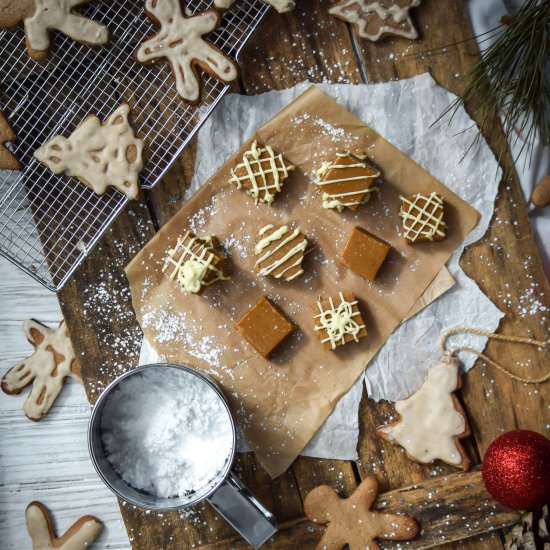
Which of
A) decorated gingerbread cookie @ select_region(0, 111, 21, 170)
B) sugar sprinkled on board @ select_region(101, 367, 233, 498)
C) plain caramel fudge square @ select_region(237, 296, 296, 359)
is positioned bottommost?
sugar sprinkled on board @ select_region(101, 367, 233, 498)

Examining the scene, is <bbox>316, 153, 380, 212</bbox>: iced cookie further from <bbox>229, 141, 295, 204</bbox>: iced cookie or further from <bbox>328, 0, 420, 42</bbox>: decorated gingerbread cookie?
<bbox>328, 0, 420, 42</bbox>: decorated gingerbread cookie

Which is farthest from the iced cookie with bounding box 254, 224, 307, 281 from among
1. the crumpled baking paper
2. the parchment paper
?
the crumpled baking paper

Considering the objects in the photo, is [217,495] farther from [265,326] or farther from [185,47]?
[185,47]

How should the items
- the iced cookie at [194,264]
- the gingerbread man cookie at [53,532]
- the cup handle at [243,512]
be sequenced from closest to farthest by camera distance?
the cup handle at [243,512] < the iced cookie at [194,264] < the gingerbread man cookie at [53,532]

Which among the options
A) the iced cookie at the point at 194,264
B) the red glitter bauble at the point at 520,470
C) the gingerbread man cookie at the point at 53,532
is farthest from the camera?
the gingerbread man cookie at the point at 53,532

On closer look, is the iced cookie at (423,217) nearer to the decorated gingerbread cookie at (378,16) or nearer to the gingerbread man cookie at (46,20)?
the decorated gingerbread cookie at (378,16)

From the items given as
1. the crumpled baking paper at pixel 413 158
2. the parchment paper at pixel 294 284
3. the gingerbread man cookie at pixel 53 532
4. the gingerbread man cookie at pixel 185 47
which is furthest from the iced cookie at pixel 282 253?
the gingerbread man cookie at pixel 53 532

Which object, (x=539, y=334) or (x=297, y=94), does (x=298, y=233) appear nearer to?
(x=297, y=94)

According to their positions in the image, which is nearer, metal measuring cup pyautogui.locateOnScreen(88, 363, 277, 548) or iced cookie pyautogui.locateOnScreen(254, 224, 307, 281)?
metal measuring cup pyautogui.locateOnScreen(88, 363, 277, 548)
